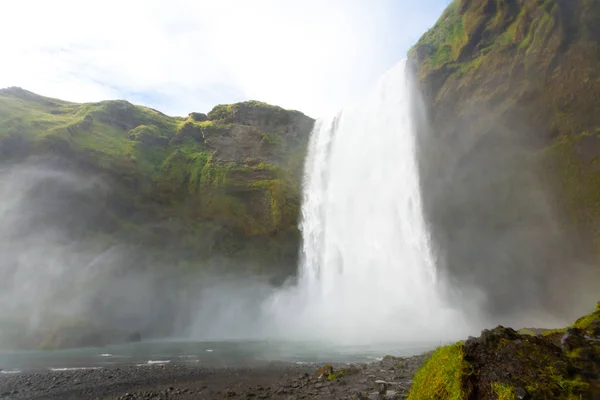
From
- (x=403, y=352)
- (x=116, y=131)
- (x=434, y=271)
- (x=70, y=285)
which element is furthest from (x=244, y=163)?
(x=403, y=352)

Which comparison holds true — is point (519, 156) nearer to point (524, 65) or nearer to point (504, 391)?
point (524, 65)

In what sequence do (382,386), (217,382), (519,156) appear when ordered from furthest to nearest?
1. (519,156)
2. (217,382)
3. (382,386)

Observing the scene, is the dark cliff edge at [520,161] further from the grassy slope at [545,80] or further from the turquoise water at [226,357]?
the turquoise water at [226,357]

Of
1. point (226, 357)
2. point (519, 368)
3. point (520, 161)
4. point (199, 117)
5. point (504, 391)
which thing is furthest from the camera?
point (199, 117)

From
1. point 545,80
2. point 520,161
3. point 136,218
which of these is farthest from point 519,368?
point 136,218

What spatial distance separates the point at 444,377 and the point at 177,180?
1745 inches

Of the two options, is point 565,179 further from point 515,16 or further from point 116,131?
point 116,131

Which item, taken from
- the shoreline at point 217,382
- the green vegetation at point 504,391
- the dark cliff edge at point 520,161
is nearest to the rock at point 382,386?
the shoreline at point 217,382

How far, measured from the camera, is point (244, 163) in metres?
46.8

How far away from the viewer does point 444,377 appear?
15.2 ft

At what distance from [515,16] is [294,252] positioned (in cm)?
3122

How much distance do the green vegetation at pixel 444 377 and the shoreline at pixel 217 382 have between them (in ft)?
12.4

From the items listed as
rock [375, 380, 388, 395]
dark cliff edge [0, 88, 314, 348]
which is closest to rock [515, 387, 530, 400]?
rock [375, 380, 388, 395]

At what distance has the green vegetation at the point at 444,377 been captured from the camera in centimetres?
441
